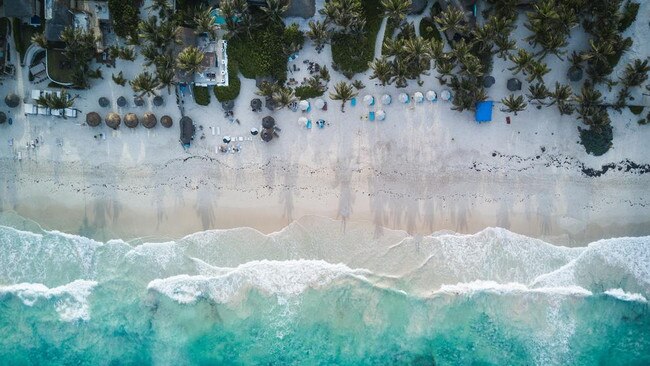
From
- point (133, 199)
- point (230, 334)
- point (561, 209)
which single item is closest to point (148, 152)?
point (133, 199)

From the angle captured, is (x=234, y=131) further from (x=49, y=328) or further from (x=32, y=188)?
(x=49, y=328)

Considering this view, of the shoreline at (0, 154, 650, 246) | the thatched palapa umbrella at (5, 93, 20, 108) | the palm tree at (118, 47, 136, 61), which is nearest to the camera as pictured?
the palm tree at (118, 47, 136, 61)

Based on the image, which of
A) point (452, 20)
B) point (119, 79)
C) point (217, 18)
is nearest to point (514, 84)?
point (452, 20)

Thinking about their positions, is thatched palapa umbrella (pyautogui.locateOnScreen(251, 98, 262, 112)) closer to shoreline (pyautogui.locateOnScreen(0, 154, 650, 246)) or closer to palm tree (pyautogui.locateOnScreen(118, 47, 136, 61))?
shoreline (pyautogui.locateOnScreen(0, 154, 650, 246))

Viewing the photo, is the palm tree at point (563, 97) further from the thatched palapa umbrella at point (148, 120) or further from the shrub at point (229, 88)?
the thatched palapa umbrella at point (148, 120)

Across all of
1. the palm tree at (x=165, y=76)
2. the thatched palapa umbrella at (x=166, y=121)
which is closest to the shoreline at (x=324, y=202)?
the thatched palapa umbrella at (x=166, y=121)

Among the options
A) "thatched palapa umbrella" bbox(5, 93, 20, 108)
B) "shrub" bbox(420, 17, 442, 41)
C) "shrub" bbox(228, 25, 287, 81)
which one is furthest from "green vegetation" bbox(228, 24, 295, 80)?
"thatched palapa umbrella" bbox(5, 93, 20, 108)

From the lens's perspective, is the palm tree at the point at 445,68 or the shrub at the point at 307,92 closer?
the palm tree at the point at 445,68
